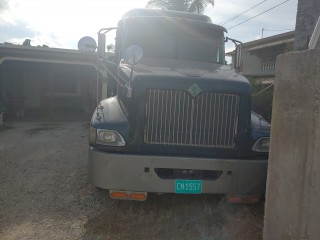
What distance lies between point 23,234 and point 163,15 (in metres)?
4.27

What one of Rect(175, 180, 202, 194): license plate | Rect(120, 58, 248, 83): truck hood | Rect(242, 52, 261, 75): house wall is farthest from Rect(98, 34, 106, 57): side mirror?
Rect(242, 52, 261, 75): house wall

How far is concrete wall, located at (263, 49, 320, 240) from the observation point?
267cm

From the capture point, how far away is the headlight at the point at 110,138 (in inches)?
154

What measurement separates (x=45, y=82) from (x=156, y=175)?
14088 mm

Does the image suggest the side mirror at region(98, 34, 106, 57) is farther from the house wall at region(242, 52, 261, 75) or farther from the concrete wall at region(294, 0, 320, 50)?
the house wall at region(242, 52, 261, 75)

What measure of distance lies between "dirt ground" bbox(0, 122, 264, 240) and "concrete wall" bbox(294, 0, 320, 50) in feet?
22.2

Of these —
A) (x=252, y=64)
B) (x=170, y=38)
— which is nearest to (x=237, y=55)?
(x=170, y=38)

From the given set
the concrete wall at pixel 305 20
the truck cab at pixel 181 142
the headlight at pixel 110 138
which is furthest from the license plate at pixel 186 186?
the concrete wall at pixel 305 20

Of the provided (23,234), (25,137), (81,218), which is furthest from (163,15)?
(25,137)

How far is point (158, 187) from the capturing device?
3869 millimetres

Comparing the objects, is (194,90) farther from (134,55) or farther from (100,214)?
(100,214)

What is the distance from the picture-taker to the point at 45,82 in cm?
1639

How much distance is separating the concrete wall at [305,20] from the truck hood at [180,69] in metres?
5.41

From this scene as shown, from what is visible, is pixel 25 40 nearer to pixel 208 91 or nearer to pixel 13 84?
pixel 13 84
